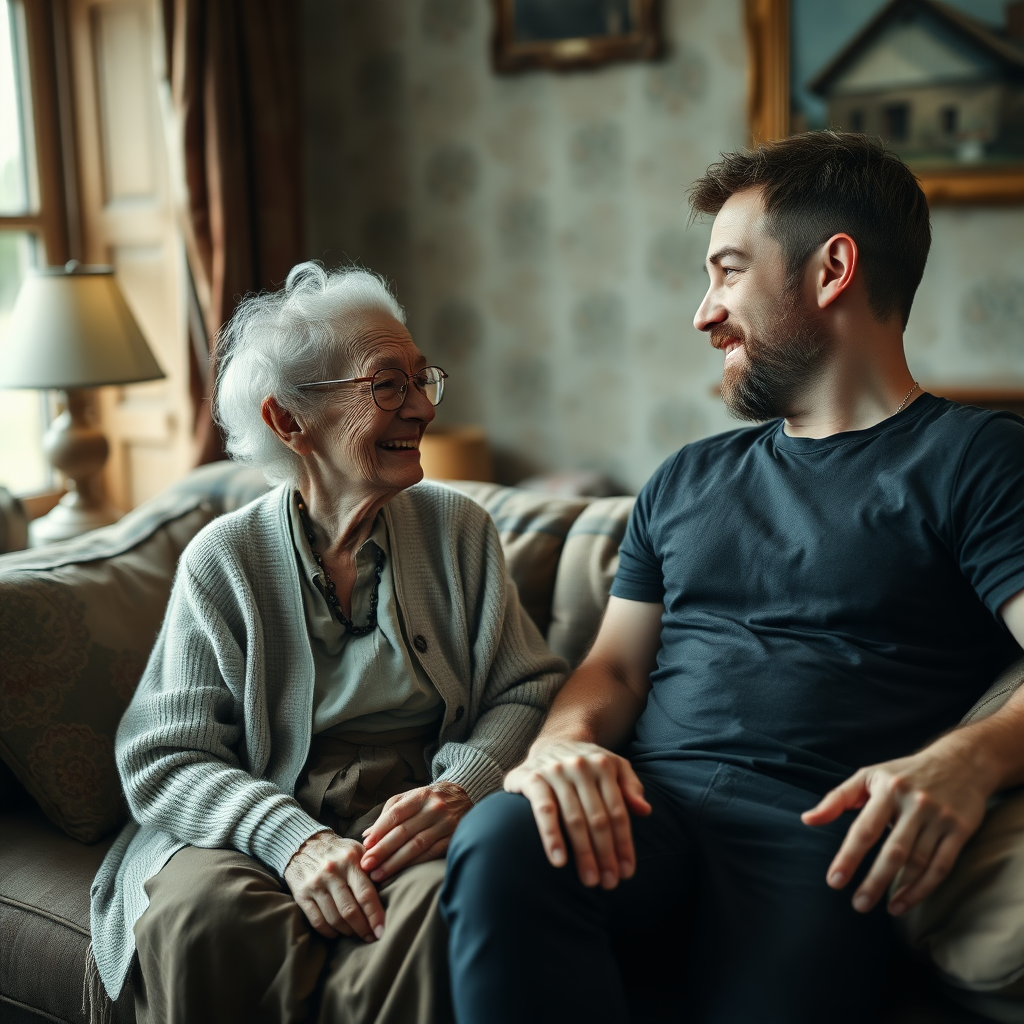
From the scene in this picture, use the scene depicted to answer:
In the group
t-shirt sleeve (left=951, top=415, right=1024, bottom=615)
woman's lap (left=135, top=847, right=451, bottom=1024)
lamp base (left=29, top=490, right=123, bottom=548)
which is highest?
t-shirt sleeve (left=951, top=415, right=1024, bottom=615)

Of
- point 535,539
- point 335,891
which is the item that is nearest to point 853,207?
point 535,539

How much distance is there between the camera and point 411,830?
4.40 feet

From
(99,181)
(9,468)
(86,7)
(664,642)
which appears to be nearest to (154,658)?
(664,642)

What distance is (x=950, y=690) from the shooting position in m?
1.36

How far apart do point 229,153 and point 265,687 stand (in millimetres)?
2109

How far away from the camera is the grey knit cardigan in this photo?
139 centimetres

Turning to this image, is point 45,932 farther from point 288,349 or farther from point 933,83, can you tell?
point 933,83

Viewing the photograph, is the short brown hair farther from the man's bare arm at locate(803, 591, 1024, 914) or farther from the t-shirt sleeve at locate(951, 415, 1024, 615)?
the man's bare arm at locate(803, 591, 1024, 914)

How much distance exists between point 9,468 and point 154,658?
6.61ft

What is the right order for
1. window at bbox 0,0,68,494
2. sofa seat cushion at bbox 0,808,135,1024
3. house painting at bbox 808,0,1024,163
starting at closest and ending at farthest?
sofa seat cushion at bbox 0,808,135,1024 < house painting at bbox 808,0,1024,163 < window at bbox 0,0,68,494

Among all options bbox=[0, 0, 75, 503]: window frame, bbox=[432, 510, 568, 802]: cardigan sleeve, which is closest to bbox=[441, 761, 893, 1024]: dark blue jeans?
bbox=[432, 510, 568, 802]: cardigan sleeve

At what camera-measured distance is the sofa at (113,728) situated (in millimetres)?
1143

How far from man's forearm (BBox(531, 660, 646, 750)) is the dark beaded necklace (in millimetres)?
282

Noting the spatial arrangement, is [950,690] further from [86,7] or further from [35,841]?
[86,7]
